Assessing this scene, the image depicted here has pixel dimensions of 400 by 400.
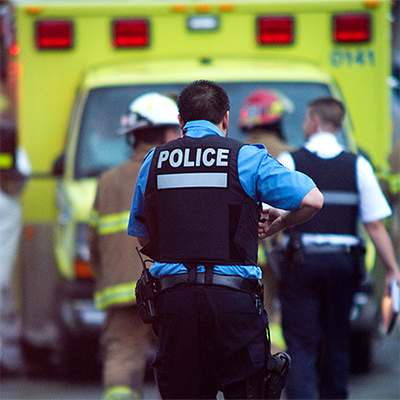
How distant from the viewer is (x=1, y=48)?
8805 millimetres

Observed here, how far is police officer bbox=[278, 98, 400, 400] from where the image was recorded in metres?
5.01

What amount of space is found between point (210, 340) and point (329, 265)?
6.00 feet

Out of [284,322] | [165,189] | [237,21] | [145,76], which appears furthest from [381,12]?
[165,189]

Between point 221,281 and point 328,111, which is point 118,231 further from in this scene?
point 221,281

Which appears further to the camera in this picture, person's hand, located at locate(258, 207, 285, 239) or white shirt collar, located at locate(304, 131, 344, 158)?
white shirt collar, located at locate(304, 131, 344, 158)

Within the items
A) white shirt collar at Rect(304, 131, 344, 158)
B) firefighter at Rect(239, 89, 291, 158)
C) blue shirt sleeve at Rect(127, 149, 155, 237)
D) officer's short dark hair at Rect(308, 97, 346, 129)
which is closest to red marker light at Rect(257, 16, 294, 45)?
firefighter at Rect(239, 89, 291, 158)

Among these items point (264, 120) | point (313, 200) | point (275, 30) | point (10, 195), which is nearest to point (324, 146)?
point (264, 120)

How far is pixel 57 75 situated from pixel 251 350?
4257 mm

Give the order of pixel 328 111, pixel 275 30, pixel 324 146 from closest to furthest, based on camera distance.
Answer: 1. pixel 324 146
2. pixel 328 111
3. pixel 275 30

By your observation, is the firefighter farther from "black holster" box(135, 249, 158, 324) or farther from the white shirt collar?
"black holster" box(135, 249, 158, 324)

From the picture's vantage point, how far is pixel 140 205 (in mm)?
3611

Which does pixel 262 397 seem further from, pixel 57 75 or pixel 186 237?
pixel 57 75

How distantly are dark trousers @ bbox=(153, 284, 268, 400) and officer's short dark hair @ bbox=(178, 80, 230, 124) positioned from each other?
63 cm

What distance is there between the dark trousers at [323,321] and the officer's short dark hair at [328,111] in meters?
0.78
